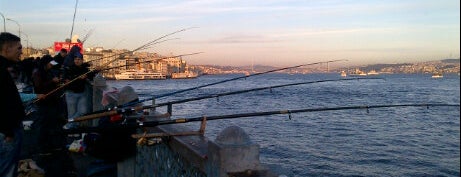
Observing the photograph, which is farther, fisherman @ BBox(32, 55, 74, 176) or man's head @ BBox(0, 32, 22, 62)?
fisherman @ BBox(32, 55, 74, 176)

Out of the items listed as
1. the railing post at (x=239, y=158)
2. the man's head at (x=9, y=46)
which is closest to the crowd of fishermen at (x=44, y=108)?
the man's head at (x=9, y=46)

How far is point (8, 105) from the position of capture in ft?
11.8

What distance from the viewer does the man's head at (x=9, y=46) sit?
3.88 metres

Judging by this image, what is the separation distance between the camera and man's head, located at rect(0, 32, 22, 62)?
388cm

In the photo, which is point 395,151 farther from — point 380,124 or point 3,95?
point 3,95

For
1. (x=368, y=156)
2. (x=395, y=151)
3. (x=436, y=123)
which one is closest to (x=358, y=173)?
(x=368, y=156)

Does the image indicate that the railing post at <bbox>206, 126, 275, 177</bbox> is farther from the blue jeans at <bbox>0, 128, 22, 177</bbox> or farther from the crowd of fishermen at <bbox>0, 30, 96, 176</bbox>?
the crowd of fishermen at <bbox>0, 30, 96, 176</bbox>

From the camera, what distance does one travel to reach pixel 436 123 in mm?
34500

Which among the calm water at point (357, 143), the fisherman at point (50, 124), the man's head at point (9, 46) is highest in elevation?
the man's head at point (9, 46)

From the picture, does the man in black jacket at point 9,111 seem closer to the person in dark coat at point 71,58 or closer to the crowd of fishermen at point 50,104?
the crowd of fishermen at point 50,104

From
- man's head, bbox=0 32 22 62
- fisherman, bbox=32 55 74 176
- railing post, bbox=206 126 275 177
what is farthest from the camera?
fisherman, bbox=32 55 74 176

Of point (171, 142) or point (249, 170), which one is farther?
point (171, 142)

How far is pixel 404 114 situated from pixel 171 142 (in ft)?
129

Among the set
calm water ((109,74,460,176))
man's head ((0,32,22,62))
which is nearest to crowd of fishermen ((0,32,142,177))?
man's head ((0,32,22,62))
